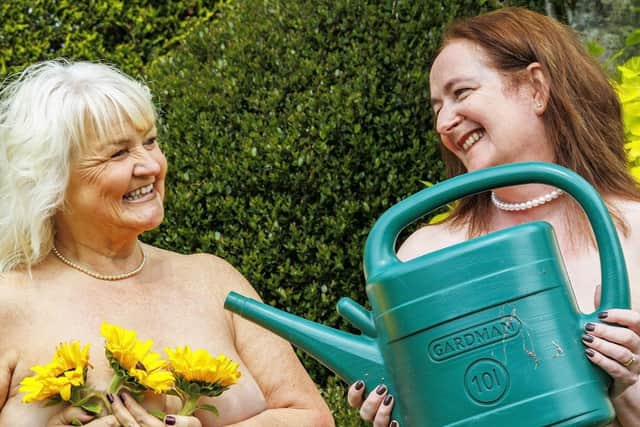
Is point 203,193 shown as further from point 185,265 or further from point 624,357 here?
point 624,357

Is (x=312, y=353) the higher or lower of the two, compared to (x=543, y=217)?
lower

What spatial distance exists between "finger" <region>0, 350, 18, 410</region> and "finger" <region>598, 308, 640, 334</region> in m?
1.44

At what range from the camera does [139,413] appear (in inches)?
92.1

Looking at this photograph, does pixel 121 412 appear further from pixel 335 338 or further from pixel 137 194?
pixel 335 338

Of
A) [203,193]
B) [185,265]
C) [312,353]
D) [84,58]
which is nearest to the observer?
[312,353]

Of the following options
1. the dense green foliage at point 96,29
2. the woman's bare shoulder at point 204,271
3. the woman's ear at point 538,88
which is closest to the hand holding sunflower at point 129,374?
the woman's bare shoulder at point 204,271

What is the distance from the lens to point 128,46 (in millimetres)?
5891

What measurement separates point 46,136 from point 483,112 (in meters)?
1.07

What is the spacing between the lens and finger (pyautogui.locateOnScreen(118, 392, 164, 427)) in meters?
2.34

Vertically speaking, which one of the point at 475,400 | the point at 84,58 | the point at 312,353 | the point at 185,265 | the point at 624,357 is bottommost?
the point at 84,58

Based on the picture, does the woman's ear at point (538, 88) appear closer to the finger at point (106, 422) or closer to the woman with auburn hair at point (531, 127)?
the woman with auburn hair at point (531, 127)

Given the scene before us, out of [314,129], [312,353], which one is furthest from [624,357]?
[314,129]

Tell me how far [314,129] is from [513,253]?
2410mm

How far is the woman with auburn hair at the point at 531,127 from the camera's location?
2309 mm
